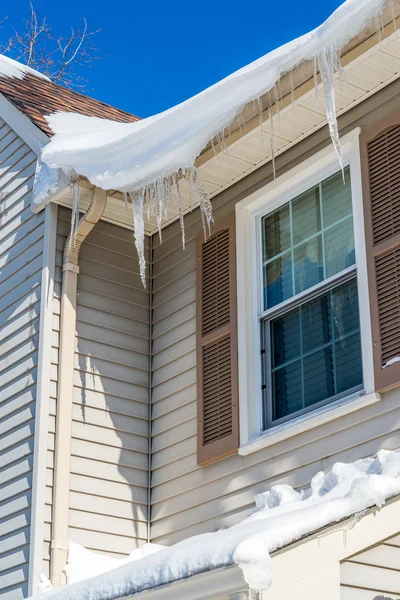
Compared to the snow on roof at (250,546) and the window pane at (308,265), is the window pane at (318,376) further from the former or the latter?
the snow on roof at (250,546)

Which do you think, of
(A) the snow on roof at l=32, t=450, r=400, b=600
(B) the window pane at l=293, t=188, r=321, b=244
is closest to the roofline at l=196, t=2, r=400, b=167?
(B) the window pane at l=293, t=188, r=321, b=244

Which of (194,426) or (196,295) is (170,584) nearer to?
(194,426)

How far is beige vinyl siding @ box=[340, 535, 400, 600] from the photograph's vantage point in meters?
3.67

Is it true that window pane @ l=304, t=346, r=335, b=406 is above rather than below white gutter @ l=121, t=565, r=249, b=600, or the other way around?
above

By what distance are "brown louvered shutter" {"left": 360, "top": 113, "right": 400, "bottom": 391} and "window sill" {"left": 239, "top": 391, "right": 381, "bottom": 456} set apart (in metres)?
0.13

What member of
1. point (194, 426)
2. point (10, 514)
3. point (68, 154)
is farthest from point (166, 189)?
point (10, 514)

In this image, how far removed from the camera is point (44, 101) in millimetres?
8469

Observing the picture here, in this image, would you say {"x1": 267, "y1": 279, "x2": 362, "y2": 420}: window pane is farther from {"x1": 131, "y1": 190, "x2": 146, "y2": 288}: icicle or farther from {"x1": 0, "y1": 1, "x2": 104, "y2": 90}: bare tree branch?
{"x1": 0, "y1": 1, "x2": 104, "y2": 90}: bare tree branch

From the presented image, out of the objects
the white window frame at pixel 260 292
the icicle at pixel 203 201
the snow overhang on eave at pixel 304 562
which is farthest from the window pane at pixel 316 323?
the snow overhang on eave at pixel 304 562

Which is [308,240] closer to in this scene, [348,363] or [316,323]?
[316,323]

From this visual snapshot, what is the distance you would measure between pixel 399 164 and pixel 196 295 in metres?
1.81

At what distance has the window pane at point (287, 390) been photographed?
5.77 m

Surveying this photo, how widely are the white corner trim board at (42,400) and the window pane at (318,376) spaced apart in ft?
5.51

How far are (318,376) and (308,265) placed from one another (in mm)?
712
